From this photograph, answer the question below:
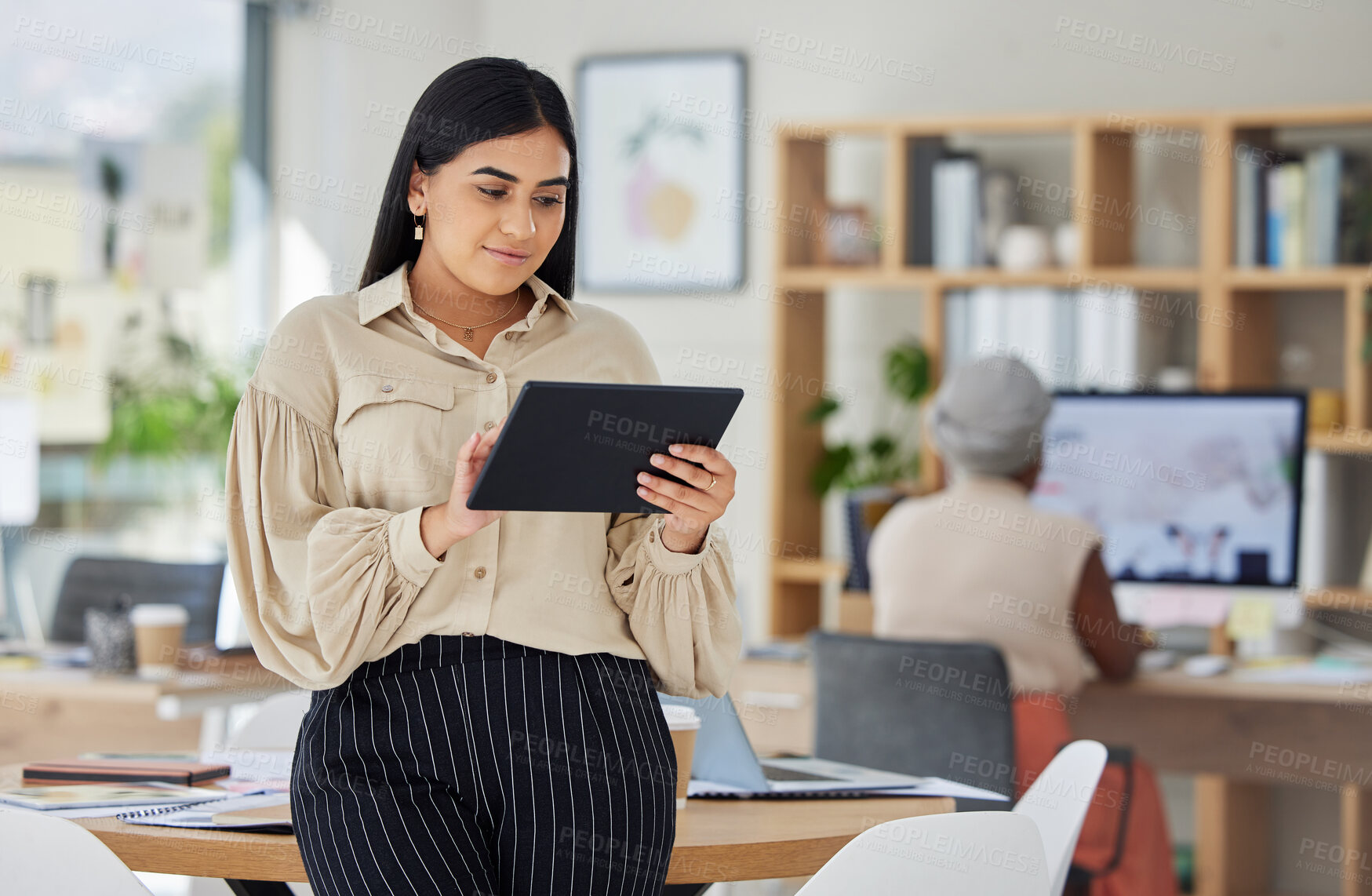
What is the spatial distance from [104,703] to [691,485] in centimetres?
200

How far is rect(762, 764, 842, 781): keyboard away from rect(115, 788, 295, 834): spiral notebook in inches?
23.9

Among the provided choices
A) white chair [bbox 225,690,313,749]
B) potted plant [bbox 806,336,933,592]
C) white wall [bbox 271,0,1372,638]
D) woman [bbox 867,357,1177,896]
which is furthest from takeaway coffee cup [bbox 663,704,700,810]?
white wall [bbox 271,0,1372,638]

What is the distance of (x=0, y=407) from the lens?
13.5ft

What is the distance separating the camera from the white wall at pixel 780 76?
4285 mm

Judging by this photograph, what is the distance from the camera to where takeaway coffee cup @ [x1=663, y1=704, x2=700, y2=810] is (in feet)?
5.59

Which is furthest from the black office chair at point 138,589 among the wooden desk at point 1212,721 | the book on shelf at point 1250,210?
the book on shelf at point 1250,210

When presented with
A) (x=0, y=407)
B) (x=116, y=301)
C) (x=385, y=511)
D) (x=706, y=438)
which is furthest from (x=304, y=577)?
(x=116, y=301)

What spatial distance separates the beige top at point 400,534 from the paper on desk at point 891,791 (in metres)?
0.27

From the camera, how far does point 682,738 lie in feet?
5.61

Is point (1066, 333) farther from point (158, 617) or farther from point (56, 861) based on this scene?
point (56, 861)

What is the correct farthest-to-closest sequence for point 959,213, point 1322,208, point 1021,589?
point 959,213 < point 1322,208 < point 1021,589

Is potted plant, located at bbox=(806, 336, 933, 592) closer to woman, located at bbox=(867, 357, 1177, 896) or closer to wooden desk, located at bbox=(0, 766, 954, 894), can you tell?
woman, located at bbox=(867, 357, 1177, 896)

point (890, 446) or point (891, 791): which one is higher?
point (890, 446)

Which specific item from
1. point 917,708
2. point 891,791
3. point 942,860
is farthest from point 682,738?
point 917,708
